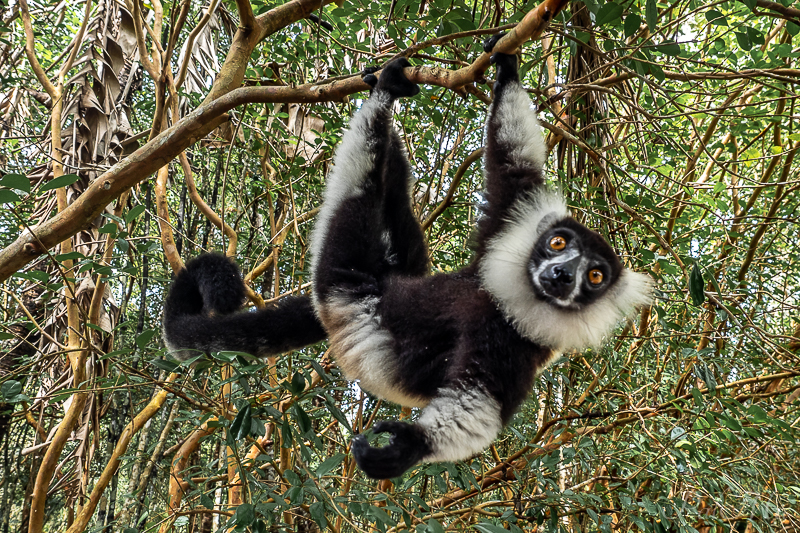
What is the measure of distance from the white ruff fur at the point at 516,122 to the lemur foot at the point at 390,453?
150 cm

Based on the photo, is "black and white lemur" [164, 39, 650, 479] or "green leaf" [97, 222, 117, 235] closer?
"green leaf" [97, 222, 117, 235]

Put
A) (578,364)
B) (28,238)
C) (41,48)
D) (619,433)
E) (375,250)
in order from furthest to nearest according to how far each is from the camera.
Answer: (41,48) → (578,364) → (619,433) → (375,250) → (28,238)

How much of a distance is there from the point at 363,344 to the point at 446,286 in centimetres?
51

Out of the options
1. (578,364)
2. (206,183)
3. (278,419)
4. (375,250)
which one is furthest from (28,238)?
(578,364)

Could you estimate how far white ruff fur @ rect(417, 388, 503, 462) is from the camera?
2.08 m

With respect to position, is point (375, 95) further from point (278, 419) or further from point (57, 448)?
point (57, 448)

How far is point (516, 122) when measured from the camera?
2.64 meters

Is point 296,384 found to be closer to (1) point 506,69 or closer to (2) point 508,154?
(2) point 508,154

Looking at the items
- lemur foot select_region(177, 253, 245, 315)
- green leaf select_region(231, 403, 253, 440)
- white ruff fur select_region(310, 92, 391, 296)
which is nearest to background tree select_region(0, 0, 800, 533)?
green leaf select_region(231, 403, 253, 440)

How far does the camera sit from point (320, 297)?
2637mm

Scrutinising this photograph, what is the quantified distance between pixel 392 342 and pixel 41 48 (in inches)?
234

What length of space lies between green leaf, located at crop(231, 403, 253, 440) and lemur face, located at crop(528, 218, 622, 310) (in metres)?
1.47

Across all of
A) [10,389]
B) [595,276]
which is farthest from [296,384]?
[595,276]

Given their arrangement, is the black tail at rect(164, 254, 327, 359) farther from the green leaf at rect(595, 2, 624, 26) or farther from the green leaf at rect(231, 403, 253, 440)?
the green leaf at rect(595, 2, 624, 26)
